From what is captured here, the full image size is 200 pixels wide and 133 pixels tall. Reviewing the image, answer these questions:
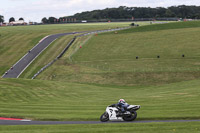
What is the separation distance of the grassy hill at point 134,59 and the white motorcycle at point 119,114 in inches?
1263

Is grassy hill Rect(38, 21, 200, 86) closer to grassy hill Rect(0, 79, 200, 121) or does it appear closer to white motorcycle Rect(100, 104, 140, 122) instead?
grassy hill Rect(0, 79, 200, 121)

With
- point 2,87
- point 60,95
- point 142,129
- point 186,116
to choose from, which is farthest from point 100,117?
point 2,87

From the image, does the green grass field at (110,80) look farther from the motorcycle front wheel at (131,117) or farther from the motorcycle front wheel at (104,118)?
the motorcycle front wheel at (131,117)

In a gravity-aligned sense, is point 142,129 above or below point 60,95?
above

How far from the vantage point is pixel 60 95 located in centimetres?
4188

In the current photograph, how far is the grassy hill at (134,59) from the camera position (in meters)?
58.8

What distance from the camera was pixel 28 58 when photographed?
83875mm

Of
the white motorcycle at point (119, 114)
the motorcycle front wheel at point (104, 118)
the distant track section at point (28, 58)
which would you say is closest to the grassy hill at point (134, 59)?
the distant track section at point (28, 58)

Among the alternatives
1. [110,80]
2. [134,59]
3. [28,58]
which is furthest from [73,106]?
[28,58]

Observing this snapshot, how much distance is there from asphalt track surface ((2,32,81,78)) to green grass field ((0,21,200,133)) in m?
1.91

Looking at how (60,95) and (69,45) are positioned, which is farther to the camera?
(69,45)

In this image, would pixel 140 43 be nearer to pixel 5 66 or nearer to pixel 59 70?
pixel 59 70

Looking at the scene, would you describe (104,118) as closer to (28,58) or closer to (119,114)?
(119,114)

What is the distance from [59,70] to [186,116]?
158ft
